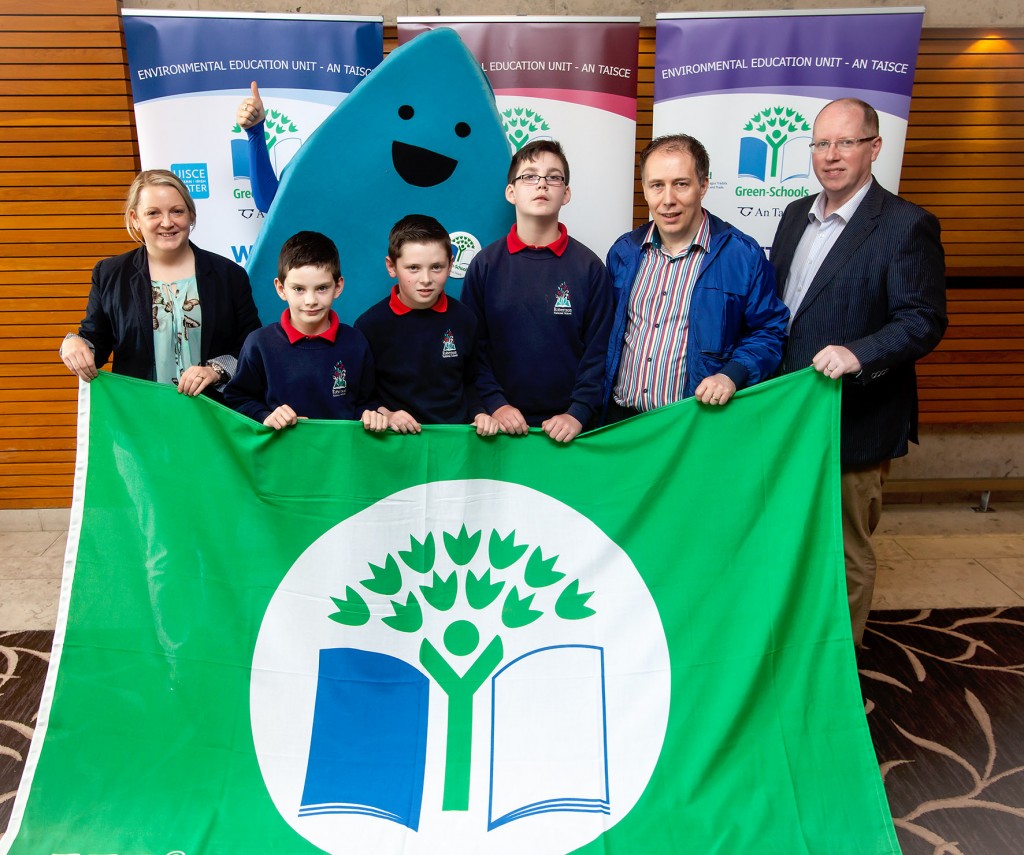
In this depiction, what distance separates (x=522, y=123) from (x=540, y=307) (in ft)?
4.66

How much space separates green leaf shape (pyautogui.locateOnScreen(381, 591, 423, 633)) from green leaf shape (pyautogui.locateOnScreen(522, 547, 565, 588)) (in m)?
0.30

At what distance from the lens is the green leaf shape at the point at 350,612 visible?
85.1 inches

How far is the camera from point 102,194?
157 inches

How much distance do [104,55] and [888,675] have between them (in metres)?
4.28

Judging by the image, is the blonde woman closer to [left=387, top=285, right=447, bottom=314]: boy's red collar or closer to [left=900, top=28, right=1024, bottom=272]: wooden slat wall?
[left=387, top=285, right=447, bottom=314]: boy's red collar

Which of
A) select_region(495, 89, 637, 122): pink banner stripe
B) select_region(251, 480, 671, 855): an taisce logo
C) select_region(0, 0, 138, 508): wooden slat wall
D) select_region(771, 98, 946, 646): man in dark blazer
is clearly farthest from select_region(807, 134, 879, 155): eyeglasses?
select_region(0, 0, 138, 508): wooden slat wall

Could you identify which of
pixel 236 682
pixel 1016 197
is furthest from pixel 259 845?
pixel 1016 197

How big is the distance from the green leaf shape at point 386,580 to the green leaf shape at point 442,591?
7cm

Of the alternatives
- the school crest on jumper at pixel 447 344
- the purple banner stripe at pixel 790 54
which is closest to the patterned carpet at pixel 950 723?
the school crest on jumper at pixel 447 344

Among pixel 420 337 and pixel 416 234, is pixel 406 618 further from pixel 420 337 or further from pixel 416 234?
pixel 416 234

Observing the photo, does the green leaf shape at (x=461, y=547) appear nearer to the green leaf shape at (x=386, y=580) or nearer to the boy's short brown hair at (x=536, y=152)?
the green leaf shape at (x=386, y=580)

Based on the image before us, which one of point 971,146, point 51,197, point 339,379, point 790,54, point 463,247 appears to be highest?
point 790,54

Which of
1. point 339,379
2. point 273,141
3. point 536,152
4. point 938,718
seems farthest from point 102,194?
point 938,718

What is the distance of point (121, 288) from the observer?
7.89 feet
